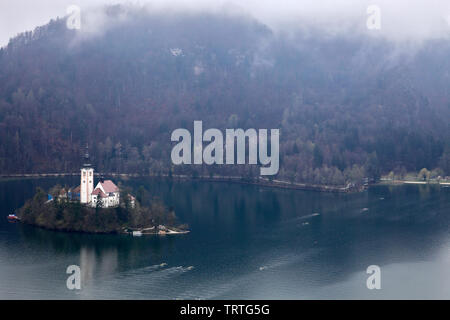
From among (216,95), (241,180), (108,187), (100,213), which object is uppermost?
(216,95)

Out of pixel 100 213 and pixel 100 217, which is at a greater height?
pixel 100 213

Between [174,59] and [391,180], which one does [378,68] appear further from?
[391,180]

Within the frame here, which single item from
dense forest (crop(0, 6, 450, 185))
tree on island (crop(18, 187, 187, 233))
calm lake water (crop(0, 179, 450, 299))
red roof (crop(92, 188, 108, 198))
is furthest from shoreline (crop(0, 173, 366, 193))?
red roof (crop(92, 188, 108, 198))

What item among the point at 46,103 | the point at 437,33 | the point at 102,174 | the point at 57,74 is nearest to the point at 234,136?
the point at 102,174

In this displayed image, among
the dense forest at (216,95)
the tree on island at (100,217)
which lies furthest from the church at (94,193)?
the dense forest at (216,95)

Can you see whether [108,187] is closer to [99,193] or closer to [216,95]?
[99,193]

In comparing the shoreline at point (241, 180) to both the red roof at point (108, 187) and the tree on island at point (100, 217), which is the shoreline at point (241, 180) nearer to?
the tree on island at point (100, 217)

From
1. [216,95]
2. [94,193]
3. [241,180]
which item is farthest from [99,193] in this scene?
[216,95]
